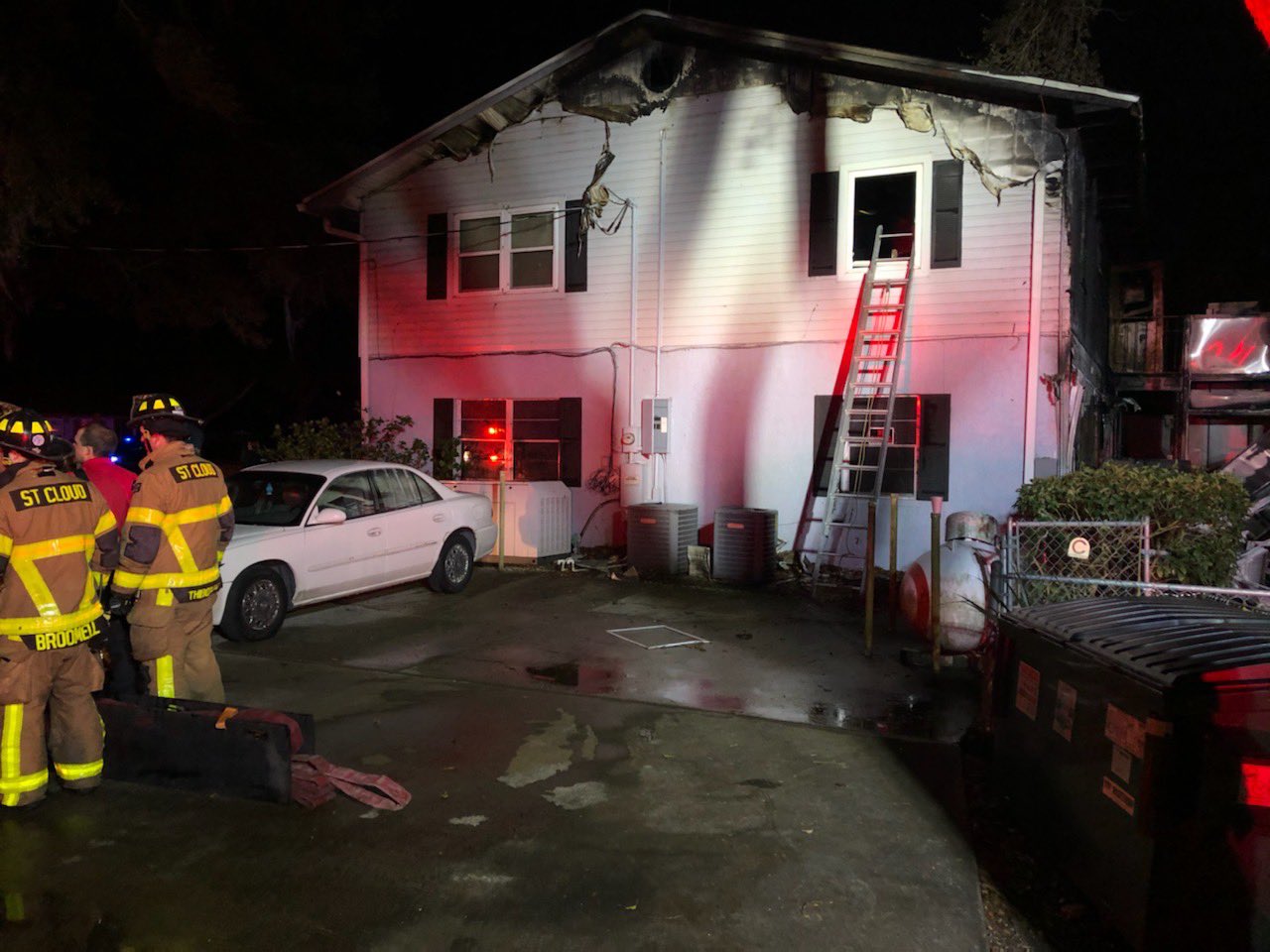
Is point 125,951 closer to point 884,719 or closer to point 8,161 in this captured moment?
point 884,719

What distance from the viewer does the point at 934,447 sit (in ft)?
35.9

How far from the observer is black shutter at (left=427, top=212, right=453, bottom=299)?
13727mm

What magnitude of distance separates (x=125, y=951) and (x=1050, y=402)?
33.9ft

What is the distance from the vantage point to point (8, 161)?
46.2ft

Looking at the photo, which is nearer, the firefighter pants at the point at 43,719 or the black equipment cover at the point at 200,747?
the firefighter pants at the point at 43,719

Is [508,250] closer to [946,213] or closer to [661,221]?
[661,221]

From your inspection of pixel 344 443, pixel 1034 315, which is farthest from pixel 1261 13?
pixel 344 443

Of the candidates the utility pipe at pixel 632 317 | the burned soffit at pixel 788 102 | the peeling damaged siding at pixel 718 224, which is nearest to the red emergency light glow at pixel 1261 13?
the peeling damaged siding at pixel 718 224

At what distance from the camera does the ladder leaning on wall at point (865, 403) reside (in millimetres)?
10742

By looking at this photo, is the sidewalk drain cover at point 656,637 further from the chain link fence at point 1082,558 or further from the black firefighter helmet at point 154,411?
the black firefighter helmet at point 154,411

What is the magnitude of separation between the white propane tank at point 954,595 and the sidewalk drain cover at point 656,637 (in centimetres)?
179

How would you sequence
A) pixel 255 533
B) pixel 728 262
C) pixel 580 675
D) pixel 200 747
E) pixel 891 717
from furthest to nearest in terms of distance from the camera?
1. pixel 728 262
2. pixel 255 533
3. pixel 580 675
4. pixel 891 717
5. pixel 200 747

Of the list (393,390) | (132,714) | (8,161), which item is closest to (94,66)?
(8,161)

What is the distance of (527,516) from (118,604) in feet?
22.6
